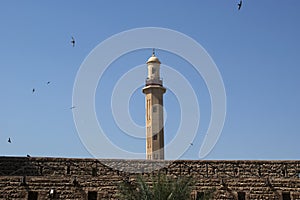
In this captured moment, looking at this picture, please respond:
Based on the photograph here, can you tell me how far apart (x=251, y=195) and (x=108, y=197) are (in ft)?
20.6

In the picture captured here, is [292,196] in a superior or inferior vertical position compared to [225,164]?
inferior

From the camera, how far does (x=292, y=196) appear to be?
797 inches

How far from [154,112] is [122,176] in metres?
19.9

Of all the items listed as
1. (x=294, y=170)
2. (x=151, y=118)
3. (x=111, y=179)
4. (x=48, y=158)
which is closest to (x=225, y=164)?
(x=294, y=170)

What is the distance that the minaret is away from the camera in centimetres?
3903

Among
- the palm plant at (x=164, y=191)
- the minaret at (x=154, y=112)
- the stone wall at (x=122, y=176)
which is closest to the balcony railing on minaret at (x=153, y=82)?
the minaret at (x=154, y=112)

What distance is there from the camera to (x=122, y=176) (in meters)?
20.4

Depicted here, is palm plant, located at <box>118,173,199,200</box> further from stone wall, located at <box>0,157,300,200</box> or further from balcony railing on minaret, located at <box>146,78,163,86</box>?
balcony railing on minaret, located at <box>146,78,163,86</box>

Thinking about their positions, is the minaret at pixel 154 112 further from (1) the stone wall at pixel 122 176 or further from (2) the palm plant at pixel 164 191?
(2) the palm plant at pixel 164 191

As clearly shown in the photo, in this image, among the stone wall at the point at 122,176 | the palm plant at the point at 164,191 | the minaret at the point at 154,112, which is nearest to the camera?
the palm plant at the point at 164,191

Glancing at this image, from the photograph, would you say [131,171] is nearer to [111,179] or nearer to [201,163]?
[111,179]

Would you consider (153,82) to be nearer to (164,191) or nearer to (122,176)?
(122,176)

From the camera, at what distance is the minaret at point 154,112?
3903 centimetres

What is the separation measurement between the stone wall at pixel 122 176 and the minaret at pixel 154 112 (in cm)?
1732
